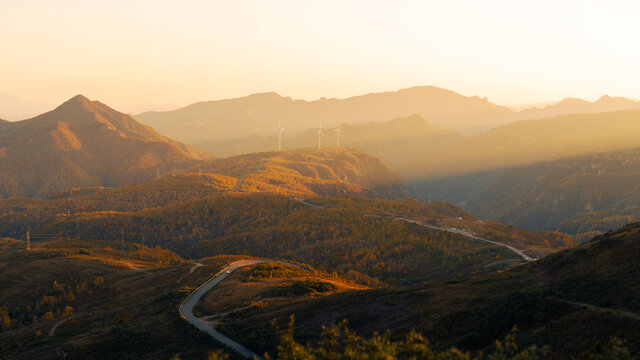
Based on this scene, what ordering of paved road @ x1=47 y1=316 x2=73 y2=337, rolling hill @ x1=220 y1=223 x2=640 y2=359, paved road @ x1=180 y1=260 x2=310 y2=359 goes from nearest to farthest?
rolling hill @ x1=220 y1=223 x2=640 y2=359
paved road @ x1=180 y1=260 x2=310 y2=359
paved road @ x1=47 y1=316 x2=73 y2=337

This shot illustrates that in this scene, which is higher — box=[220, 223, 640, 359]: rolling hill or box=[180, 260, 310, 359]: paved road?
box=[220, 223, 640, 359]: rolling hill

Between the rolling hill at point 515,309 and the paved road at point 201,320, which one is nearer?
the rolling hill at point 515,309

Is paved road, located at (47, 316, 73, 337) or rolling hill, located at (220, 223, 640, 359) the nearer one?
rolling hill, located at (220, 223, 640, 359)

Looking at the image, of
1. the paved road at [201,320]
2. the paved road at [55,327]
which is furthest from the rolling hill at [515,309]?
the paved road at [55,327]

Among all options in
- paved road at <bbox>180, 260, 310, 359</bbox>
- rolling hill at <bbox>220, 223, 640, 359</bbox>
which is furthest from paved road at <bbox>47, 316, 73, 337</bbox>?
rolling hill at <bbox>220, 223, 640, 359</bbox>

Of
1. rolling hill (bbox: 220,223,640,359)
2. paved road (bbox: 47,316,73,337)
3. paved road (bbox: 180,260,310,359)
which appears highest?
rolling hill (bbox: 220,223,640,359)

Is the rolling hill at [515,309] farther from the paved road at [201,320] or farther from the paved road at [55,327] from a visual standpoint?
the paved road at [55,327]

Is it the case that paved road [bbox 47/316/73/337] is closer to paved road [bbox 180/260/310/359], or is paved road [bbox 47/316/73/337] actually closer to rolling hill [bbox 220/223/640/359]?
paved road [bbox 180/260/310/359]

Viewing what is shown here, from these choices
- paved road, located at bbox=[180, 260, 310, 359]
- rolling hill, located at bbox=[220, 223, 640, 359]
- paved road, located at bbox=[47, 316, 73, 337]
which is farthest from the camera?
paved road, located at bbox=[47, 316, 73, 337]

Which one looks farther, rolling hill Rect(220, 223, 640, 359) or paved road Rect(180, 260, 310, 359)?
paved road Rect(180, 260, 310, 359)

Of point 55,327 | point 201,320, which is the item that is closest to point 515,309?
point 201,320
